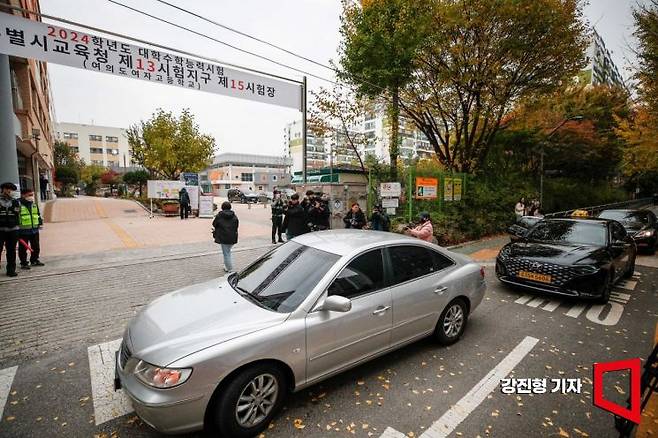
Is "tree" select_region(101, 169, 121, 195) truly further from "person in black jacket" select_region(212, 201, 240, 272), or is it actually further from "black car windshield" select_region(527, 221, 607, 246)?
"black car windshield" select_region(527, 221, 607, 246)

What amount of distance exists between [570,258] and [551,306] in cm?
91

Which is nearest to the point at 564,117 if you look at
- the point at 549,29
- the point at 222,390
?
the point at 549,29

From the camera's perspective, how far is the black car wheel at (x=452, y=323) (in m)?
4.14

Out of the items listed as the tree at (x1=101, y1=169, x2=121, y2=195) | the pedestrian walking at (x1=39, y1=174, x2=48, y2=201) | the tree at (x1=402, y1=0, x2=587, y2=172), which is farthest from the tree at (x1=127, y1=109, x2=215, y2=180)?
the tree at (x1=101, y1=169, x2=121, y2=195)

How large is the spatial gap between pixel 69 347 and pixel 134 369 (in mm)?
2401

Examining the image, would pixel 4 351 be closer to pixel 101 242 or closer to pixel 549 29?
pixel 101 242

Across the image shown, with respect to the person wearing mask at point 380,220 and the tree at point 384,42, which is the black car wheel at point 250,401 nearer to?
the person wearing mask at point 380,220

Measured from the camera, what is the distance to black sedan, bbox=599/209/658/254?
1015 cm

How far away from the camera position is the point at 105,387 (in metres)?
3.31

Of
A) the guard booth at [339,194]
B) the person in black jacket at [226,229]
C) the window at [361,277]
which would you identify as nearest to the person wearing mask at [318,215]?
the person in black jacket at [226,229]

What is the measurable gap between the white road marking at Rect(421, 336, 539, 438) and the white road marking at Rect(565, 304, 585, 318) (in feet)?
5.04

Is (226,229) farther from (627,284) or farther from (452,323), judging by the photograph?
(627,284)

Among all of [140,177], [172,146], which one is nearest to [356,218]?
[172,146]

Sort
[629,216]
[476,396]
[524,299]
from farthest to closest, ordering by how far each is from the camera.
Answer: [629,216] → [524,299] → [476,396]
